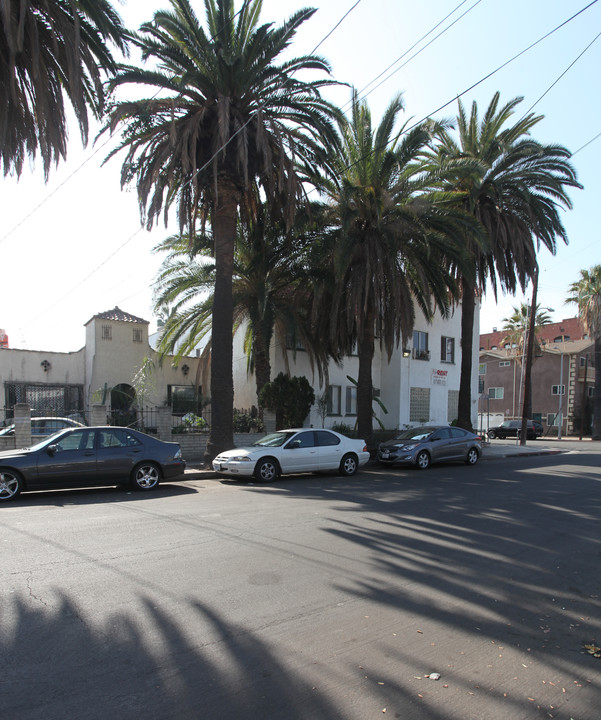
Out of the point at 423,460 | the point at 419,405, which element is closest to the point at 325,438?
the point at 423,460

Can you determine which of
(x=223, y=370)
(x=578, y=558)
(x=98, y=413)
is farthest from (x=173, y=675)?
(x=98, y=413)

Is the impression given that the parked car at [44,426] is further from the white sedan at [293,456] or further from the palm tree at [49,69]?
the palm tree at [49,69]

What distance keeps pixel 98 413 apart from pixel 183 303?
617 centimetres

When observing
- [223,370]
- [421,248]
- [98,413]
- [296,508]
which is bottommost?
[296,508]

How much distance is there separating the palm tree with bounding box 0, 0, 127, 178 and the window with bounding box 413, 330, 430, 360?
73.4 ft

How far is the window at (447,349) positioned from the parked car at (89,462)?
871 inches

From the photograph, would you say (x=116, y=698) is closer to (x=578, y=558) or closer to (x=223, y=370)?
(x=578, y=558)

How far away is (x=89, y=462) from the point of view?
11734 millimetres

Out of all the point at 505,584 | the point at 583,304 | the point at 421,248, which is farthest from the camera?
the point at 583,304

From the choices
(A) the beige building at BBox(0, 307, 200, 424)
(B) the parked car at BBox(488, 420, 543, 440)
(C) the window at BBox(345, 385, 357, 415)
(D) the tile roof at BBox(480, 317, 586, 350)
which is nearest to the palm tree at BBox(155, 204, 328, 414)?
(A) the beige building at BBox(0, 307, 200, 424)

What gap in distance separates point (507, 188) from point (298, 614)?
22823 millimetres

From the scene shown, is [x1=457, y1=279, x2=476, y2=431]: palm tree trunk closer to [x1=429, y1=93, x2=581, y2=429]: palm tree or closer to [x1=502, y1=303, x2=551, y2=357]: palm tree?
[x1=429, y1=93, x2=581, y2=429]: palm tree

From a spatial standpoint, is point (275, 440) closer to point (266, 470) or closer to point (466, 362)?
point (266, 470)

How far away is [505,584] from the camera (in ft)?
19.5
